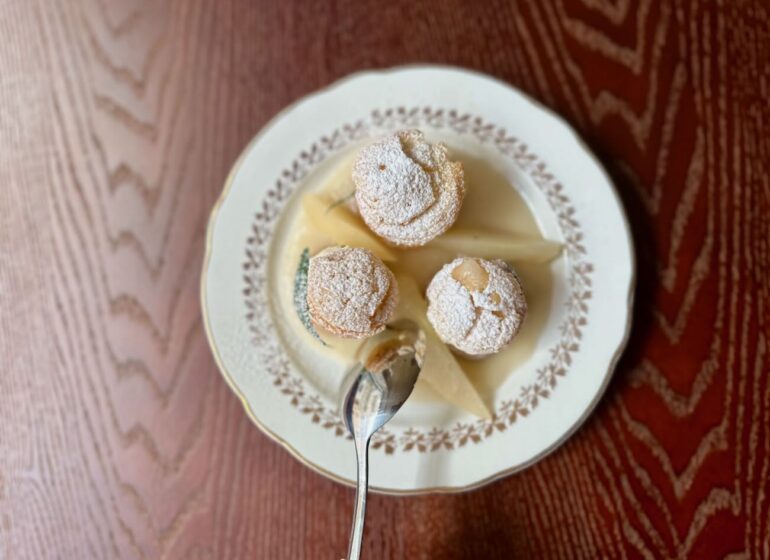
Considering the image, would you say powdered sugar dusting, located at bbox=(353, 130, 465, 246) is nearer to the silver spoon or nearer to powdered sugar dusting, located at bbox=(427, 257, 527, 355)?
powdered sugar dusting, located at bbox=(427, 257, 527, 355)

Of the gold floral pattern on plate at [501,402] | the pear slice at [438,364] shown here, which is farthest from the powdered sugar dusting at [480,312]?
the gold floral pattern on plate at [501,402]

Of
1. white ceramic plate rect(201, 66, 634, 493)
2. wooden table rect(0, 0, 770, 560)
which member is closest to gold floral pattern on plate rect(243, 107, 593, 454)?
white ceramic plate rect(201, 66, 634, 493)

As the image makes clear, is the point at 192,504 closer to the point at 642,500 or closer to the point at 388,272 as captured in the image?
the point at 388,272

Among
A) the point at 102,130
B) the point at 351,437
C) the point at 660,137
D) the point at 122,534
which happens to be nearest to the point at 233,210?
the point at 102,130

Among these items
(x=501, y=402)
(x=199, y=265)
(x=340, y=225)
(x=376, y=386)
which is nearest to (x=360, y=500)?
(x=376, y=386)

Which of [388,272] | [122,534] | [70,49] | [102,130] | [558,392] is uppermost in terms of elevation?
[70,49]

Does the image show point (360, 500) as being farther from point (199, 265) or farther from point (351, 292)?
point (199, 265)
